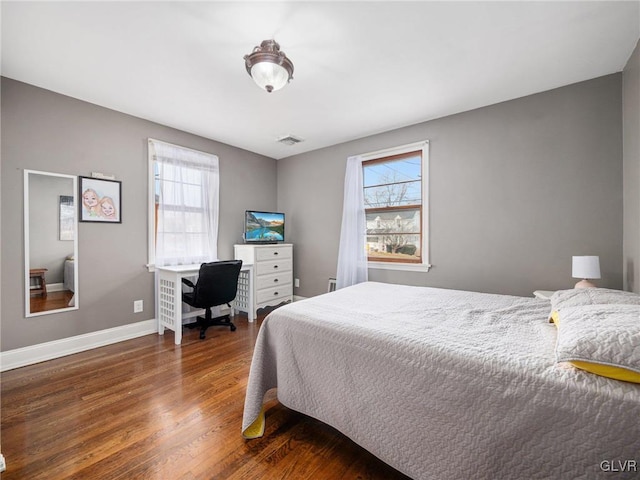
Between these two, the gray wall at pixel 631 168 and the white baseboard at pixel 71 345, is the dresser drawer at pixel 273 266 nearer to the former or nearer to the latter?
the white baseboard at pixel 71 345

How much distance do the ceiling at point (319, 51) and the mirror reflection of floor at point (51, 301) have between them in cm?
191

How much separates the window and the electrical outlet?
2.85 meters

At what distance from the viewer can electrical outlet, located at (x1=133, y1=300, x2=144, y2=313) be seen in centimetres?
304

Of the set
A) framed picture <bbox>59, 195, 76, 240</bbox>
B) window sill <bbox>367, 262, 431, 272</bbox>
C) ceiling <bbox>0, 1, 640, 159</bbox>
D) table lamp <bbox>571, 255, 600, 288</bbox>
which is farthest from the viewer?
window sill <bbox>367, 262, 431, 272</bbox>

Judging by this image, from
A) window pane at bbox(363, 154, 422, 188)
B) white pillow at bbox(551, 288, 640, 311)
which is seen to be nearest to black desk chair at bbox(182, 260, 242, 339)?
window pane at bbox(363, 154, 422, 188)

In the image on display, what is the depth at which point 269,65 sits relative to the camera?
1.78m

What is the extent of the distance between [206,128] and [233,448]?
3.32 metres

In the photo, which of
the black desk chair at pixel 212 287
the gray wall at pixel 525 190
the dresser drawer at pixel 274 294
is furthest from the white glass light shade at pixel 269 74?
the dresser drawer at pixel 274 294

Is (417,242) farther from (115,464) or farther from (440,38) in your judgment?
(115,464)

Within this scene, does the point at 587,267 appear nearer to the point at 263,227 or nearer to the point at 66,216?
the point at 263,227

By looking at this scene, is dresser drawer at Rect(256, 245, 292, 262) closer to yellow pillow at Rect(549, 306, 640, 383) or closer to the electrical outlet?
the electrical outlet

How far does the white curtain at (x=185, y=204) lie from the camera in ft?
10.6

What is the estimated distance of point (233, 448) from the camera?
1432 mm

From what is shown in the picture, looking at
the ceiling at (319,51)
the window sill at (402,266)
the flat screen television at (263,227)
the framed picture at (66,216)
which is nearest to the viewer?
the ceiling at (319,51)
